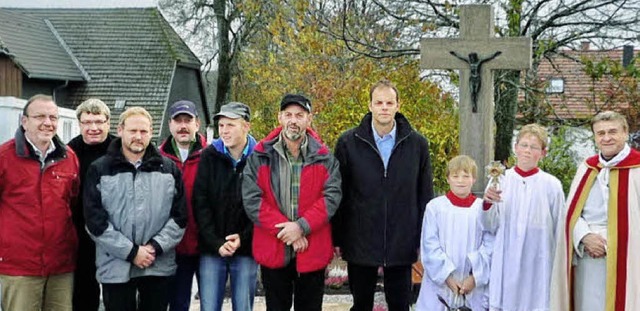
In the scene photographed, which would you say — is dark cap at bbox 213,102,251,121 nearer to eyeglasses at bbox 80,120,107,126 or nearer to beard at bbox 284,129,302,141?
beard at bbox 284,129,302,141

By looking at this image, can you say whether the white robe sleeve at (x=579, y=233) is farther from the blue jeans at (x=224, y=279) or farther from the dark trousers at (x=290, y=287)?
the blue jeans at (x=224, y=279)

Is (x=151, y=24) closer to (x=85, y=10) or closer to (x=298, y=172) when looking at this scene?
(x=85, y=10)

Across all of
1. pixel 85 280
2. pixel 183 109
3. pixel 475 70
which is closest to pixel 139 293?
pixel 85 280

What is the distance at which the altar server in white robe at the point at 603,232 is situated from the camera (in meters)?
4.60

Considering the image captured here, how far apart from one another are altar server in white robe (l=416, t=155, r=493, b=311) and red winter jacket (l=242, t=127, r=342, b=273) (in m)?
0.67

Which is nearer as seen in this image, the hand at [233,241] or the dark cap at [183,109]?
the hand at [233,241]

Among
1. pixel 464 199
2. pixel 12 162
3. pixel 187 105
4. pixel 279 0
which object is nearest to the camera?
pixel 12 162

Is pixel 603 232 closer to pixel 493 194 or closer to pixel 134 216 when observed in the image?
pixel 493 194

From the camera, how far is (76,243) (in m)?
4.96

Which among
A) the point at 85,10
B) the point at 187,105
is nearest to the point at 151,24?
A: the point at 85,10

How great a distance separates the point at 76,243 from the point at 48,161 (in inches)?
23.4

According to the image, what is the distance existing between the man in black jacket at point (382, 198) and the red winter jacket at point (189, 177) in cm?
100

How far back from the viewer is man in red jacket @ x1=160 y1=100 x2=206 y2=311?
5270mm

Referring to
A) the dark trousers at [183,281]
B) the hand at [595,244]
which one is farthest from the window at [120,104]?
the hand at [595,244]
